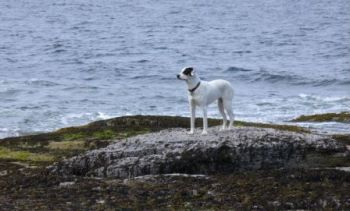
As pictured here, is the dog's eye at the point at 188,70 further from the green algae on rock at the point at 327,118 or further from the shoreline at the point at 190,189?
the green algae on rock at the point at 327,118

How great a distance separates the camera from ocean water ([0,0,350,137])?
45906mm

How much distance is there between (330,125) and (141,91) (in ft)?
60.1

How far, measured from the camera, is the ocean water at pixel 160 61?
45.9 m

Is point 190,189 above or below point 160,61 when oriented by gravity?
below

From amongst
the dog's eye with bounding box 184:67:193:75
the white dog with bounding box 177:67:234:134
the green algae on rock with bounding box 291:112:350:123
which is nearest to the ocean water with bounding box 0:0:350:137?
the green algae on rock with bounding box 291:112:350:123

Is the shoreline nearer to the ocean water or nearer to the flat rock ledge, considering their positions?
the flat rock ledge

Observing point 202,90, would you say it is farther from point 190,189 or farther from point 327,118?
point 327,118

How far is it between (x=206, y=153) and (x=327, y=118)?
21.0m

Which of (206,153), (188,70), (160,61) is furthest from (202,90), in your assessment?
(160,61)

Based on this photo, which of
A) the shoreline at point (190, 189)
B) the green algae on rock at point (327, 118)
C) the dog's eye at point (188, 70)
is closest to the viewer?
the shoreline at point (190, 189)

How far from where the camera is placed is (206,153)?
19.6m

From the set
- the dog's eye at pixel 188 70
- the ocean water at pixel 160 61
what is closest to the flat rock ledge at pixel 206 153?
the dog's eye at pixel 188 70

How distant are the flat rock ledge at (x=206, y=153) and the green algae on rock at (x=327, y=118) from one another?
737 inches

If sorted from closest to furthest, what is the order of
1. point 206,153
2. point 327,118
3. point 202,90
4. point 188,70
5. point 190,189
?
point 190,189 → point 206,153 → point 188,70 → point 202,90 → point 327,118
